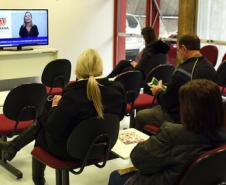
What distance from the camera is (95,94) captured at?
8.34ft

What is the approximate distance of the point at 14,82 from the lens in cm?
708

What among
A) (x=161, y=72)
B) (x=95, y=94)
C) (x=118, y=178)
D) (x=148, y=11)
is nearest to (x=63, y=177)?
(x=118, y=178)

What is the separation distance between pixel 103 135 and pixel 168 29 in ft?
17.1

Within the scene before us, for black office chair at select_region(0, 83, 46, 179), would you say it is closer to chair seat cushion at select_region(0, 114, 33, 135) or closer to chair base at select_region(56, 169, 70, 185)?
chair seat cushion at select_region(0, 114, 33, 135)

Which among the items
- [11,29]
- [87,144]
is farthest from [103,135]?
[11,29]

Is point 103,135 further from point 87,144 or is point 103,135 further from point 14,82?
point 14,82

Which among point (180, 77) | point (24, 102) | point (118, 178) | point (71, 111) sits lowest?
point (118, 178)

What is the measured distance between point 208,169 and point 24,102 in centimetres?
188

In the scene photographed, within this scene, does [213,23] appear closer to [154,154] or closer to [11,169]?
[11,169]

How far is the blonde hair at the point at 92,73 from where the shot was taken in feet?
8.33

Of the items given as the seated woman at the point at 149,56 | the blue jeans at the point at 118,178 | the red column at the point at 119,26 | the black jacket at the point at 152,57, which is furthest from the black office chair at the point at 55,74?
the red column at the point at 119,26

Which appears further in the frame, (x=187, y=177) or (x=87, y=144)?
(x=87, y=144)

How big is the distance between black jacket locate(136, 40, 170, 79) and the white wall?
2.64 meters

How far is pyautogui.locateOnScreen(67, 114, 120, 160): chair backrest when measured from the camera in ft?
8.21
